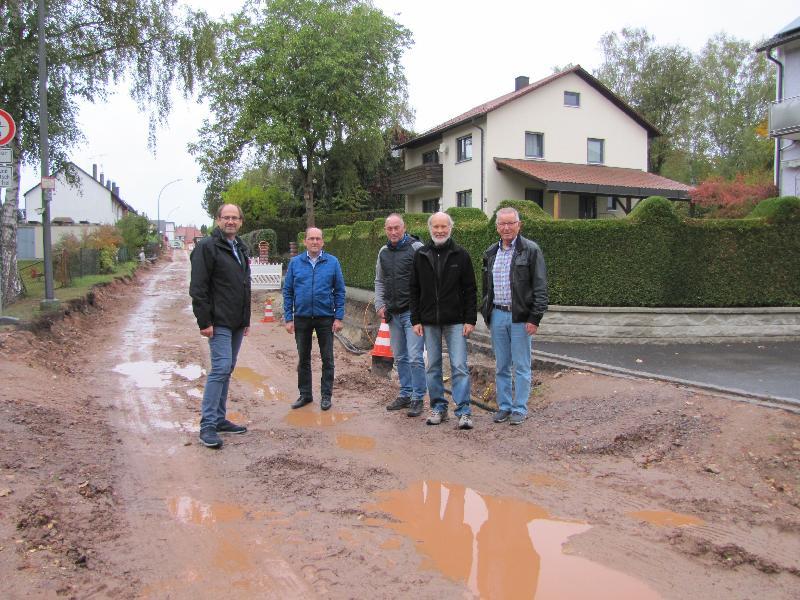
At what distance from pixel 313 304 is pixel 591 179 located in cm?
2414

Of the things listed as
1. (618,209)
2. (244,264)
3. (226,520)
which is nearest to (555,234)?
(244,264)

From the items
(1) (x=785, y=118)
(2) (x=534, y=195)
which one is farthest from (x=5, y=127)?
(2) (x=534, y=195)

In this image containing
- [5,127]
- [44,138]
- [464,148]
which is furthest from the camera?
[464,148]

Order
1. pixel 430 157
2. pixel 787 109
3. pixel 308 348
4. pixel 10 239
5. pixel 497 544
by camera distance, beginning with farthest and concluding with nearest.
→ 1. pixel 430 157
2. pixel 787 109
3. pixel 10 239
4. pixel 308 348
5. pixel 497 544

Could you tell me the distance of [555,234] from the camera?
11.0m

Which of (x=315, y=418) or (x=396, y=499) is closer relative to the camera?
(x=396, y=499)

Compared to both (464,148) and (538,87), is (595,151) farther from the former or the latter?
(464,148)

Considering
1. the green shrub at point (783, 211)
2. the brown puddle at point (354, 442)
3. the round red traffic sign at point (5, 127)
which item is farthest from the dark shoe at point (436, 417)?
the round red traffic sign at point (5, 127)

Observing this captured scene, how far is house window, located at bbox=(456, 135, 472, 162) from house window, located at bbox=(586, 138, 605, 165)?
20.1 feet

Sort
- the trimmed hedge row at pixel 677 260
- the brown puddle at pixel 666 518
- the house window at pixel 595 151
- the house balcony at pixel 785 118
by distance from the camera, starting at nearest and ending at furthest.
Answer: the brown puddle at pixel 666 518 < the trimmed hedge row at pixel 677 260 < the house balcony at pixel 785 118 < the house window at pixel 595 151

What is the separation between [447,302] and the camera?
6172 mm

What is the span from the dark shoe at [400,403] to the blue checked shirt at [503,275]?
1524 millimetres

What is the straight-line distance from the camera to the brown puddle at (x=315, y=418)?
20.6 feet

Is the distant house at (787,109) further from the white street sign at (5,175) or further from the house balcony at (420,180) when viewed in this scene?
the white street sign at (5,175)
